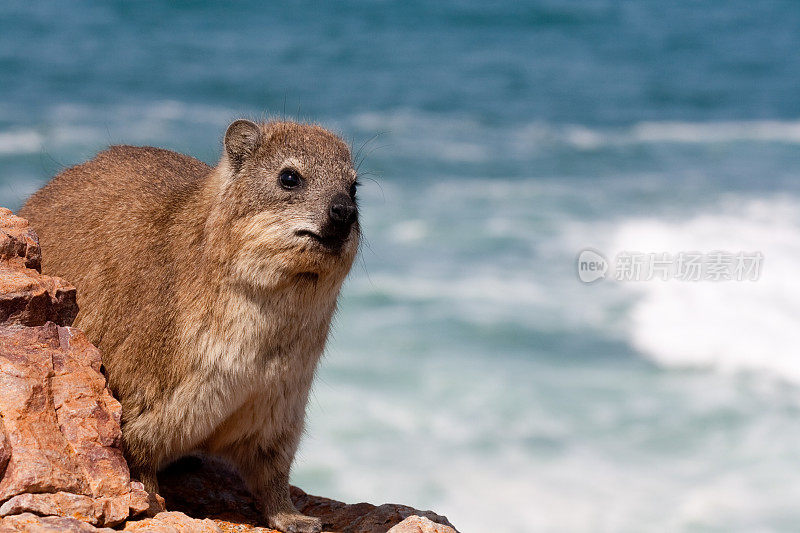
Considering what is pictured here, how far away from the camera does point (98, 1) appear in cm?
3189

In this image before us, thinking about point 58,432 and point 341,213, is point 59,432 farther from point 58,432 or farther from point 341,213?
point 341,213

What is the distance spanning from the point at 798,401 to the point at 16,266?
499 inches

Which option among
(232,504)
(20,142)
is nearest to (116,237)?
(232,504)

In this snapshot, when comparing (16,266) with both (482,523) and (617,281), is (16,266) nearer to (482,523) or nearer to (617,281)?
(482,523)

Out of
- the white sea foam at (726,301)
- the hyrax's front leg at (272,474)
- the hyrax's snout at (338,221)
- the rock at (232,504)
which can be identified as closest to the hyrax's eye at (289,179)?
the hyrax's snout at (338,221)

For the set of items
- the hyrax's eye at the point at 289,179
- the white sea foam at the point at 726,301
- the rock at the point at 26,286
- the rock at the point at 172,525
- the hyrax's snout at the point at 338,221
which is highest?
the white sea foam at the point at 726,301

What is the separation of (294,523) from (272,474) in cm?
33

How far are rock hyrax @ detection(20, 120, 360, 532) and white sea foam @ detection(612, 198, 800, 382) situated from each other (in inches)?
458

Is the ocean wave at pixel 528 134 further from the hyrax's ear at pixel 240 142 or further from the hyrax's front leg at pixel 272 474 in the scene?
the hyrax's ear at pixel 240 142

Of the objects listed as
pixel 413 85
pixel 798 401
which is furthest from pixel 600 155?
pixel 798 401

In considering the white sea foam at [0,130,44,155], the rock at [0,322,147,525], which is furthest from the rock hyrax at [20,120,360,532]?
the white sea foam at [0,130,44,155]

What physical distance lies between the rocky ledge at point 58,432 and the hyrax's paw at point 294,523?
0.31 feet

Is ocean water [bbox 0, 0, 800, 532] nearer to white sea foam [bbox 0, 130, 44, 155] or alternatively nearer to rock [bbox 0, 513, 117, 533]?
white sea foam [bbox 0, 130, 44, 155]

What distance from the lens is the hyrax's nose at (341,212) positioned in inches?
226
